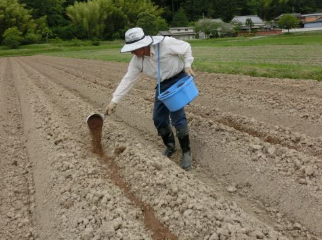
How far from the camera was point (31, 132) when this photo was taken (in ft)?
18.3

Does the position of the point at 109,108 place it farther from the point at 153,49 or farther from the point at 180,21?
the point at 180,21

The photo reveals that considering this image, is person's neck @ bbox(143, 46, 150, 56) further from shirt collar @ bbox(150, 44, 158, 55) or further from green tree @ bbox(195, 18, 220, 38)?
green tree @ bbox(195, 18, 220, 38)

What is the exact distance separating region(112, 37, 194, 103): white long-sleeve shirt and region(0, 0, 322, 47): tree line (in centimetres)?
4463

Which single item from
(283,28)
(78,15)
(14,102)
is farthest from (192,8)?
(14,102)

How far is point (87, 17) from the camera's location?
2201 inches

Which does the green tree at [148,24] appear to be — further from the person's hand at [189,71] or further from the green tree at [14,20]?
the person's hand at [189,71]

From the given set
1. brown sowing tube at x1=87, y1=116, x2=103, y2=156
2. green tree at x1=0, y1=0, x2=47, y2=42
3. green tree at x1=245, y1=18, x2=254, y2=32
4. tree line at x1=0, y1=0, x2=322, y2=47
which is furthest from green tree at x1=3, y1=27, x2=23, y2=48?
brown sowing tube at x1=87, y1=116, x2=103, y2=156

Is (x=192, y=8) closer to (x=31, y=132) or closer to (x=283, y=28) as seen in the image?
(x=283, y=28)

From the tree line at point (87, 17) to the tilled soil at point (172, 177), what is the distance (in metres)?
43.8

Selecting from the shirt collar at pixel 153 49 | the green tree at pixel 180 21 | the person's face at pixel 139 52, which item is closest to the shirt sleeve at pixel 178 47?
the shirt collar at pixel 153 49

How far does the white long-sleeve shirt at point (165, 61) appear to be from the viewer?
A: 383 cm

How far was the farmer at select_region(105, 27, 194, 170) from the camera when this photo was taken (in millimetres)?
A: 3680

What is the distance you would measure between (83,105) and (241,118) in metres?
3.45

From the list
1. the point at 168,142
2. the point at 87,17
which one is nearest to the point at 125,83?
the point at 168,142
